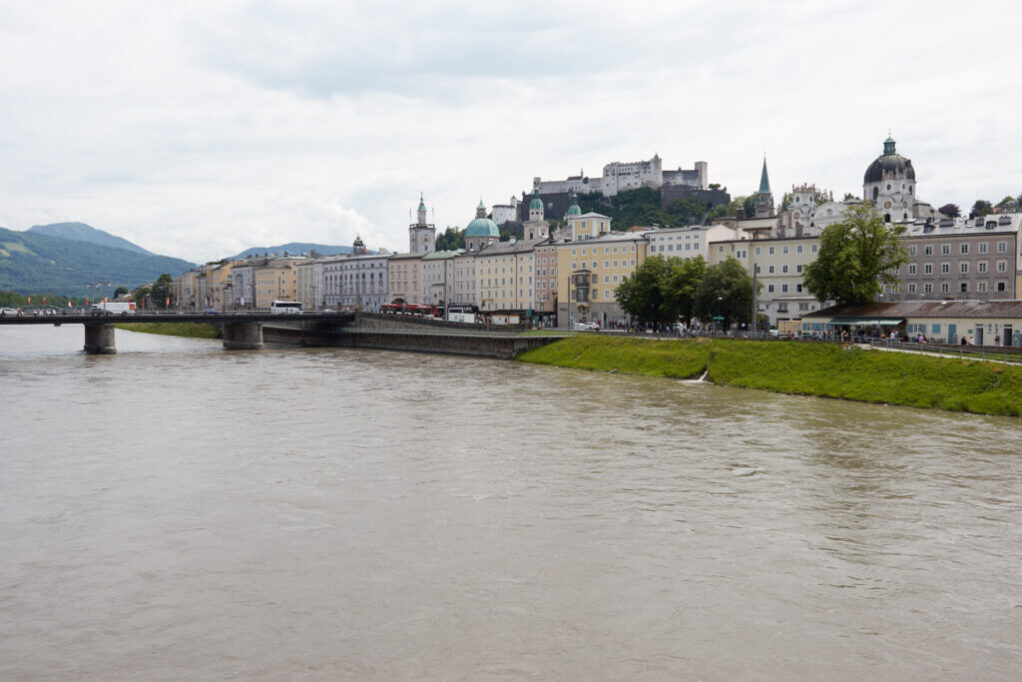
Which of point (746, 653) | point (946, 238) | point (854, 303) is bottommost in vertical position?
point (746, 653)

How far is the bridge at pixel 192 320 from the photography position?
84250 mm

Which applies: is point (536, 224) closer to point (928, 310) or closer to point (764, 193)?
point (764, 193)

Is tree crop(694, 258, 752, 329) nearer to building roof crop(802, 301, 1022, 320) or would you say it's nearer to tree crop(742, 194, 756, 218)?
building roof crop(802, 301, 1022, 320)

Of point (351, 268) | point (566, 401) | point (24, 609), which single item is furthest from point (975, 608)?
point (351, 268)

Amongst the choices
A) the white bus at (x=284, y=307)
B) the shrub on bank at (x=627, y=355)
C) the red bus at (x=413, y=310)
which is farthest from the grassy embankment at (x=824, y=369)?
the white bus at (x=284, y=307)

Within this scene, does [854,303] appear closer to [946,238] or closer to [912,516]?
[946,238]

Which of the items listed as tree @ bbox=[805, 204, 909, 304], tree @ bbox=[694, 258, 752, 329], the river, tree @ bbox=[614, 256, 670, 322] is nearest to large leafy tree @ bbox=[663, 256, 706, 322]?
tree @ bbox=[614, 256, 670, 322]

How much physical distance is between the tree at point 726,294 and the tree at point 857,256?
796cm

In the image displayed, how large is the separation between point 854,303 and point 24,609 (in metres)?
64.0

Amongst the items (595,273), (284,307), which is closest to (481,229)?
(284,307)

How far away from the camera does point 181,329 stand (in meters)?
140

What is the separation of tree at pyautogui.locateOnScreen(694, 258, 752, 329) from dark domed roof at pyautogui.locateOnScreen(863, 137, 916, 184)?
60887mm

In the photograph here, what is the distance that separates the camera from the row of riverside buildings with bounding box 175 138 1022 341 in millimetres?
78438

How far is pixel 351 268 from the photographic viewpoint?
6929 inches
